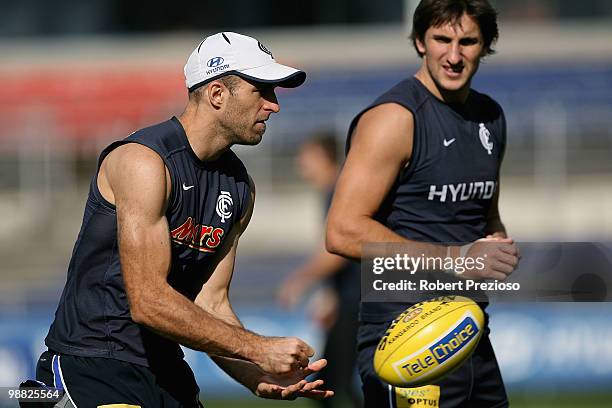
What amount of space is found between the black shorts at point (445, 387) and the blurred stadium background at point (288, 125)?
5398 mm

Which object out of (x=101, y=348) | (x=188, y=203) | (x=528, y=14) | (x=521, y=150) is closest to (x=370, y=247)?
(x=188, y=203)

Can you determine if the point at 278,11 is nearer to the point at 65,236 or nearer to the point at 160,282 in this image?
the point at 65,236

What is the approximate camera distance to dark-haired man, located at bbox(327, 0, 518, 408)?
489cm

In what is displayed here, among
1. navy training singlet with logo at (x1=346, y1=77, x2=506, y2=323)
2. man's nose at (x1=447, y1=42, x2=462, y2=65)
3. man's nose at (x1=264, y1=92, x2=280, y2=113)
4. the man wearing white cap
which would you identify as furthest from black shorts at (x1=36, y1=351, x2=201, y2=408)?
man's nose at (x1=447, y1=42, x2=462, y2=65)

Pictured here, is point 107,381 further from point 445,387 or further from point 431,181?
point 431,181

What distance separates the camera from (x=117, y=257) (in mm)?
4461

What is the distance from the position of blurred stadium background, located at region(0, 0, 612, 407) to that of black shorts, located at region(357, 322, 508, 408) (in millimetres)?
5398


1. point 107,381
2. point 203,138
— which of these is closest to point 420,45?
point 203,138

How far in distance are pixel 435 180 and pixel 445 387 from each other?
907mm

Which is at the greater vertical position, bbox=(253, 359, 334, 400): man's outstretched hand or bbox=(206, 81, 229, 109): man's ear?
bbox=(206, 81, 229, 109): man's ear

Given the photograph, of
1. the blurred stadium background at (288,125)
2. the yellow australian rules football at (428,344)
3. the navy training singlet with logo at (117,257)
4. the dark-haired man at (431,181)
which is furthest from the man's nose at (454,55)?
the blurred stadium background at (288,125)

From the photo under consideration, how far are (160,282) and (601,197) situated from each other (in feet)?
44.0

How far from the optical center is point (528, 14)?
21.5 m

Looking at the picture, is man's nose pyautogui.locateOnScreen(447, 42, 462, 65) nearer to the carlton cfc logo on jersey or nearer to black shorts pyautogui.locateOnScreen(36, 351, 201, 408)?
the carlton cfc logo on jersey
